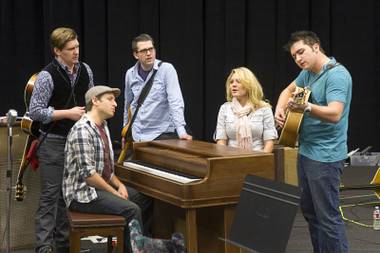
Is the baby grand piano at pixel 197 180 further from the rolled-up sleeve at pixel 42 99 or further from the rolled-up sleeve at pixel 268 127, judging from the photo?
the rolled-up sleeve at pixel 42 99

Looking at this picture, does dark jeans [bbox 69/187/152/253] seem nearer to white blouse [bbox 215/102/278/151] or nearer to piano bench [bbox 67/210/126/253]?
piano bench [bbox 67/210/126/253]

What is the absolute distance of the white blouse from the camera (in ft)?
16.4

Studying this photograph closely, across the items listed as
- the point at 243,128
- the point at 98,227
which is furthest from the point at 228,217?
the point at 243,128

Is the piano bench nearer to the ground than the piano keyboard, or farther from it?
nearer to the ground

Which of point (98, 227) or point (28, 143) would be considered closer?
point (98, 227)

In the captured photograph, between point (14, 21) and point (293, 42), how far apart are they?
5.34 meters

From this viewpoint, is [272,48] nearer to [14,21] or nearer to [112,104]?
[14,21]

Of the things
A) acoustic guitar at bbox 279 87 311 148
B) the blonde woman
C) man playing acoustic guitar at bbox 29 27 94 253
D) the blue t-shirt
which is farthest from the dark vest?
the blue t-shirt

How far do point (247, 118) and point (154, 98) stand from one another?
0.87 meters

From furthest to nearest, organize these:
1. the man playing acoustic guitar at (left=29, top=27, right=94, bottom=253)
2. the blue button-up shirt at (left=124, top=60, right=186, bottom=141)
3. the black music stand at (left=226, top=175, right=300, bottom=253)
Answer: the blue button-up shirt at (left=124, top=60, right=186, bottom=141) < the man playing acoustic guitar at (left=29, top=27, right=94, bottom=253) < the black music stand at (left=226, top=175, right=300, bottom=253)

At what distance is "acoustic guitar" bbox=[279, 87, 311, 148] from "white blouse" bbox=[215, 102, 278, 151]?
2.25 feet

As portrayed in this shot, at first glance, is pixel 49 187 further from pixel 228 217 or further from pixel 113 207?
pixel 228 217

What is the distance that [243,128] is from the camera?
16.3 ft

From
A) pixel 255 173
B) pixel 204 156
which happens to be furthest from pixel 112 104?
pixel 255 173
